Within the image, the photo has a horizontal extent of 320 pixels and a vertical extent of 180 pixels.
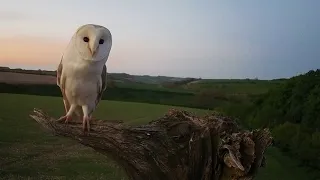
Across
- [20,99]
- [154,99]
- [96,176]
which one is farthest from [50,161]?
[154,99]

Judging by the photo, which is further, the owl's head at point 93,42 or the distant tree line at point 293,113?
the distant tree line at point 293,113

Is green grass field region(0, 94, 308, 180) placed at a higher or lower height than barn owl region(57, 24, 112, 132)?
lower

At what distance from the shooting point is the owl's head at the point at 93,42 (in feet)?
17.5

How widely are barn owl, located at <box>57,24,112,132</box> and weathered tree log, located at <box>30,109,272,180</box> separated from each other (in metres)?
0.27

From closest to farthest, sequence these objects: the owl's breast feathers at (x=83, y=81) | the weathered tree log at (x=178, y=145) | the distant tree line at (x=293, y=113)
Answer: the owl's breast feathers at (x=83, y=81) < the weathered tree log at (x=178, y=145) < the distant tree line at (x=293, y=113)

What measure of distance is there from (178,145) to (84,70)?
5.90 ft

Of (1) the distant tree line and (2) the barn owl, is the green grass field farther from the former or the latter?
(2) the barn owl

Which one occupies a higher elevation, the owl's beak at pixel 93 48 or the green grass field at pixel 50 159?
the owl's beak at pixel 93 48

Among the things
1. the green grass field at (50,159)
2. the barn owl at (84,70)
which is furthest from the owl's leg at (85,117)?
the green grass field at (50,159)

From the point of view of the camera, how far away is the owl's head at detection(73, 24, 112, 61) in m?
5.32

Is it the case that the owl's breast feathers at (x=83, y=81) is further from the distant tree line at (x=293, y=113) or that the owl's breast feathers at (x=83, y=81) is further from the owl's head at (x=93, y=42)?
the distant tree line at (x=293, y=113)

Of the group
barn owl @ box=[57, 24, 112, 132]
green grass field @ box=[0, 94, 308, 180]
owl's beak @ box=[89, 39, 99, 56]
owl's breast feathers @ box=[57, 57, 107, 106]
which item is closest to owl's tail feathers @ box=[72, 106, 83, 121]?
barn owl @ box=[57, 24, 112, 132]

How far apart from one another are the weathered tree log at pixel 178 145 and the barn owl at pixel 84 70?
0.89ft

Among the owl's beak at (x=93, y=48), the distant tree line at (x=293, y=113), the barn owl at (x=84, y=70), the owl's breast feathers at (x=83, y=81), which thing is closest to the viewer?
the owl's beak at (x=93, y=48)
